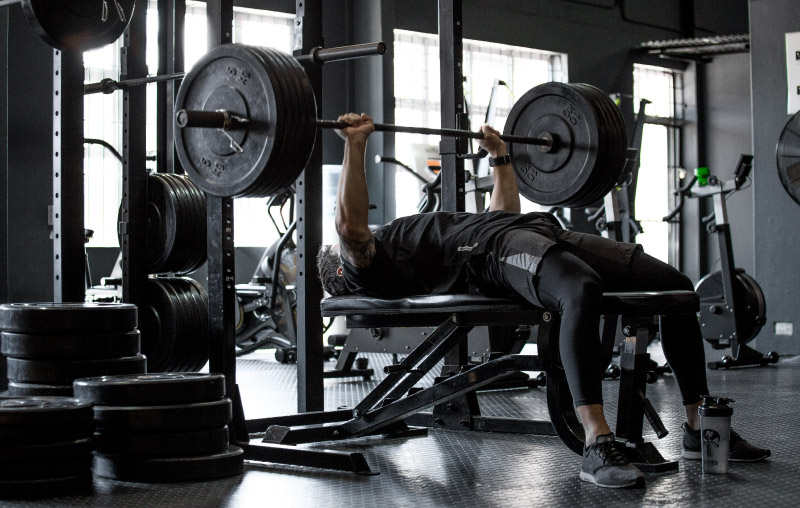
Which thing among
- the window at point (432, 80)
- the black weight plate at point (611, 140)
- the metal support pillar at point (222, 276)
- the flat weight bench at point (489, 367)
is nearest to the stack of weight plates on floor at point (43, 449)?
the metal support pillar at point (222, 276)

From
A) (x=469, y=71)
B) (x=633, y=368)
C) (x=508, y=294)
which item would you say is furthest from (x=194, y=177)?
(x=469, y=71)

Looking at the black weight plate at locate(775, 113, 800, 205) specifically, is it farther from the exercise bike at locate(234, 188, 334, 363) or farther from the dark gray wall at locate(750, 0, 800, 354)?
the exercise bike at locate(234, 188, 334, 363)

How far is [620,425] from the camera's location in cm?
245

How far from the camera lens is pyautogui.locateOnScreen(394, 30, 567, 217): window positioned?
27.5 feet

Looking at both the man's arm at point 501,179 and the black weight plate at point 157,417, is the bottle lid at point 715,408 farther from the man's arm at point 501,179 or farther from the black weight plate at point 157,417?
the black weight plate at point 157,417

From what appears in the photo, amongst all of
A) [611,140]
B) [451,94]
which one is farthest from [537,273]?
[451,94]

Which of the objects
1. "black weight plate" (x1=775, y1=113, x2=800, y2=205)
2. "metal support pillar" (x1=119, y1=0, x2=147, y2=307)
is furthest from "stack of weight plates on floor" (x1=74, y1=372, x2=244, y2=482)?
"black weight plate" (x1=775, y1=113, x2=800, y2=205)

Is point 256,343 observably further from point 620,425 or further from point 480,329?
point 620,425

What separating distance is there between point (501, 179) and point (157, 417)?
1470 millimetres

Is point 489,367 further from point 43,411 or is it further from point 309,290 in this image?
point 43,411

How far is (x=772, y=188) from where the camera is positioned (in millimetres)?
6453

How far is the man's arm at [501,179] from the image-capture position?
316 centimetres

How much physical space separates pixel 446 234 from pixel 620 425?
2.41ft

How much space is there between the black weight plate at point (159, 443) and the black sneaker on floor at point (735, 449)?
1320 millimetres
